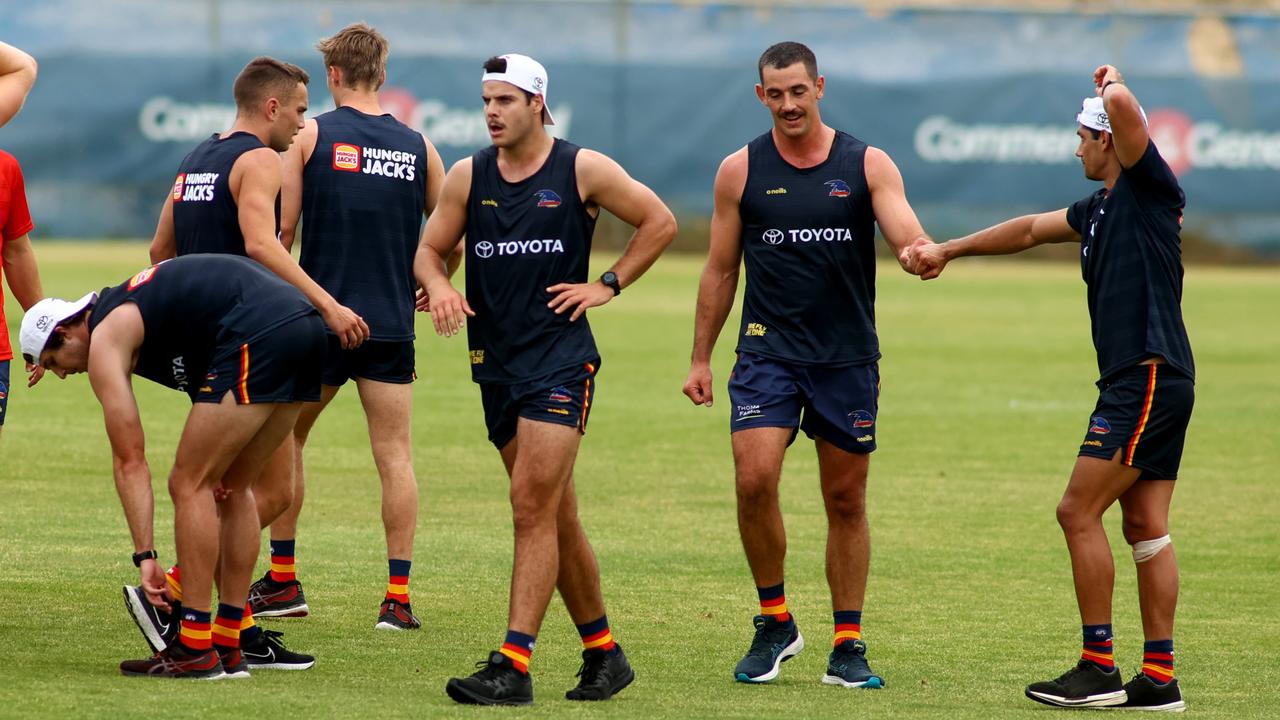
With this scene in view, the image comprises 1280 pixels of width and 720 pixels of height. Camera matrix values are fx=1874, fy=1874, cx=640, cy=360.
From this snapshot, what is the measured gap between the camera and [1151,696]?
684cm

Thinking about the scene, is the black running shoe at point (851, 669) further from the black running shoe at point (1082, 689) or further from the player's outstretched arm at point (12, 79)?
the player's outstretched arm at point (12, 79)

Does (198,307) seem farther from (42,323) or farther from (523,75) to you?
(523,75)

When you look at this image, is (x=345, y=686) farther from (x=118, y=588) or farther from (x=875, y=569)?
(x=875, y=569)

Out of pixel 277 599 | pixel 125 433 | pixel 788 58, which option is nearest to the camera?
pixel 125 433

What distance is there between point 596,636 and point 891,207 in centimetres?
207

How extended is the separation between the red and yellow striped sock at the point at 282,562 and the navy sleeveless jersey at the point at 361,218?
1020 millimetres

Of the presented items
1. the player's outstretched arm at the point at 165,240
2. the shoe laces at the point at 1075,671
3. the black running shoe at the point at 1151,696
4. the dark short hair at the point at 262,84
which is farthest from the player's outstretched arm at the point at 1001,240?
the player's outstretched arm at the point at 165,240

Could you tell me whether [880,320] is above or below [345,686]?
above

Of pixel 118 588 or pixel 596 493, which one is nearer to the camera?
pixel 118 588

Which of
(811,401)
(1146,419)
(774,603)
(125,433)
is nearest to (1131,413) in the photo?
(1146,419)

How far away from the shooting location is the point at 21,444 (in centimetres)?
1270

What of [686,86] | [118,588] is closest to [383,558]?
[118,588]

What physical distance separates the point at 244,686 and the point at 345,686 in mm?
357

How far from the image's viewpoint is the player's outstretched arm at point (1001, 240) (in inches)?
289
